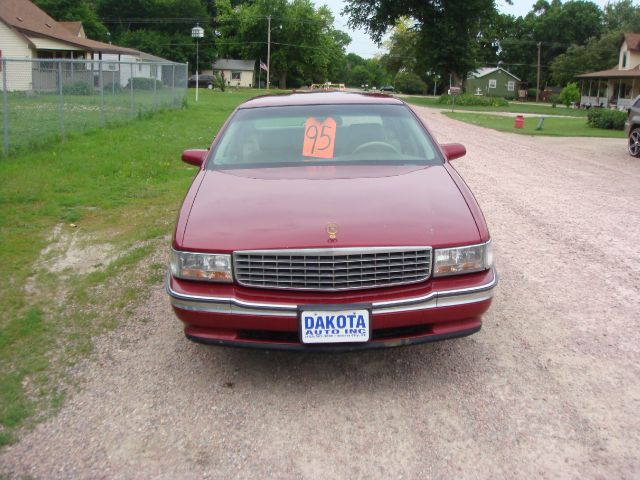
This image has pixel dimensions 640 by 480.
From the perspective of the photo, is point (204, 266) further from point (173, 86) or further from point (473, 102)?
point (473, 102)

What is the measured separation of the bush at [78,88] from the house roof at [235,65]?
257 feet

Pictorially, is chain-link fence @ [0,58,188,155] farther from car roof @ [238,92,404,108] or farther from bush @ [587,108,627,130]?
bush @ [587,108,627,130]

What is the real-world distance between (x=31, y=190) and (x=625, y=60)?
60.1 metres

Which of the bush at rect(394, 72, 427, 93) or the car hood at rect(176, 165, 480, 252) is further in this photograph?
the bush at rect(394, 72, 427, 93)

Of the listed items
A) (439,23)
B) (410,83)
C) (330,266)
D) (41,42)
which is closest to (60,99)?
(330,266)

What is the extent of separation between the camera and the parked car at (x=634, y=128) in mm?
15078

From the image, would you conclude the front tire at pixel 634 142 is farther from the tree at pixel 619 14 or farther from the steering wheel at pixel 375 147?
the tree at pixel 619 14

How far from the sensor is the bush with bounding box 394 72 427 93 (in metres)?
91.3

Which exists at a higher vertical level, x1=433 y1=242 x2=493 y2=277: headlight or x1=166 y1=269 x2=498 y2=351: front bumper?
x1=433 y1=242 x2=493 y2=277: headlight

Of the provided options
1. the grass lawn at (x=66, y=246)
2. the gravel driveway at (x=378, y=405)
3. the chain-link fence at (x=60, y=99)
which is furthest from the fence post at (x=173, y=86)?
the gravel driveway at (x=378, y=405)

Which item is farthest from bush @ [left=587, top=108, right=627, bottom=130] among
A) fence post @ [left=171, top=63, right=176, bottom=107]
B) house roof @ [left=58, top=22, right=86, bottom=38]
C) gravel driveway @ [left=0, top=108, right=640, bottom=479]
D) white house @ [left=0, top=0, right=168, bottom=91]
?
house roof @ [left=58, top=22, right=86, bottom=38]

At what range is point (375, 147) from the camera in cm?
484

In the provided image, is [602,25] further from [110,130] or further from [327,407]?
[327,407]

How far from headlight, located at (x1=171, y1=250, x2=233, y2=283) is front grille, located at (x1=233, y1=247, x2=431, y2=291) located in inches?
2.3
